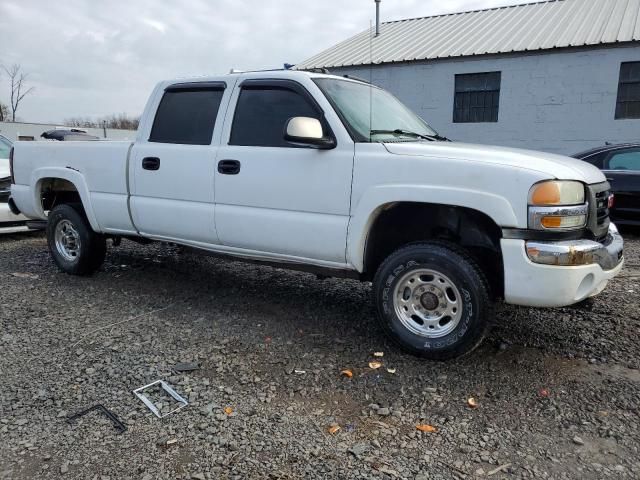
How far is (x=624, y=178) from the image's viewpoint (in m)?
7.67

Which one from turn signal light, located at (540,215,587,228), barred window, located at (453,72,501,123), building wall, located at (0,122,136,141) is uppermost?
barred window, located at (453,72,501,123)

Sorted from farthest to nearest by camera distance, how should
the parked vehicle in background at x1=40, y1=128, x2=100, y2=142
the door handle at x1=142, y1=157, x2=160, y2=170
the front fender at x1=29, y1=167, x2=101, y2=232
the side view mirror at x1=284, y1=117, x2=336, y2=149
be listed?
the parked vehicle in background at x1=40, y1=128, x2=100, y2=142 < the front fender at x1=29, y1=167, x2=101, y2=232 < the door handle at x1=142, y1=157, x2=160, y2=170 < the side view mirror at x1=284, y1=117, x2=336, y2=149

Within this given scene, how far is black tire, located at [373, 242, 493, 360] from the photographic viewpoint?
3.32 m

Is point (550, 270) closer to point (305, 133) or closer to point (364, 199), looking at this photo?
point (364, 199)

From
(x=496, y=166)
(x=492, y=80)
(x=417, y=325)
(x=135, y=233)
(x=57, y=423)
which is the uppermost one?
(x=492, y=80)

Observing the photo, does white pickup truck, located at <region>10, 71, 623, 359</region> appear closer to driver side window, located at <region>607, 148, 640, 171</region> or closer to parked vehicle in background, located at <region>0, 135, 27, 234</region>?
parked vehicle in background, located at <region>0, 135, 27, 234</region>

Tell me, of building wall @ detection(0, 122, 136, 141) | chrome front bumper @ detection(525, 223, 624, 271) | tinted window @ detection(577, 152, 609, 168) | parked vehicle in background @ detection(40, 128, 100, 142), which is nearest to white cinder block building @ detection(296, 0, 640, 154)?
tinted window @ detection(577, 152, 609, 168)

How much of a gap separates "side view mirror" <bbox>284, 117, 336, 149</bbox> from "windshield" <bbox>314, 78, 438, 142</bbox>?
0.24 meters

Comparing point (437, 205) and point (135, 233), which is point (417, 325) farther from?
point (135, 233)

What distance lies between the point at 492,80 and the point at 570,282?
45.2ft

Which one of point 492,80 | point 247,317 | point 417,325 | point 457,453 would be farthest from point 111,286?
point 492,80

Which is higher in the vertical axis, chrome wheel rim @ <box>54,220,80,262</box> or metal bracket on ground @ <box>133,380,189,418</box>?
chrome wheel rim @ <box>54,220,80,262</box>

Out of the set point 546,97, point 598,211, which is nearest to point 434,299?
point 598,211

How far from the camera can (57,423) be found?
2.82m
